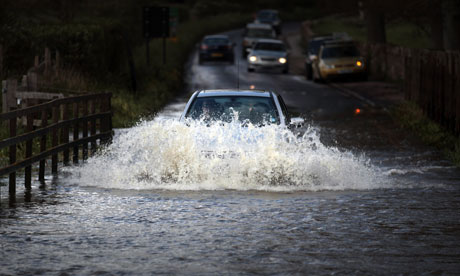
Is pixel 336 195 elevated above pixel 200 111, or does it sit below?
below

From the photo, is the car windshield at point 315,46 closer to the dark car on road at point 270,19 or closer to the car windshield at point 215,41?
the car windshield at point 215,41

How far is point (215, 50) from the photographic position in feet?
211

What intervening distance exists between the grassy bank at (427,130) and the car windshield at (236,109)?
4063 millimetres

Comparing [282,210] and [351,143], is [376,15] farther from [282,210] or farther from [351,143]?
[282,210]

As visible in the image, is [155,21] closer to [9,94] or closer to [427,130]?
[9,94]

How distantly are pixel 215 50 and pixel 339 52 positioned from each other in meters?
16.8

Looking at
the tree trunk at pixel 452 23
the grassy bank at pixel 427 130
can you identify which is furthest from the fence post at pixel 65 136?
the tree trunk at pixel 452 23

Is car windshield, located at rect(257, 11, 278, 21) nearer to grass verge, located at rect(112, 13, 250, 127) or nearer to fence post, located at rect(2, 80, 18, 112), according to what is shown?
grass verge, located at rect(112, 13, 250, 127)

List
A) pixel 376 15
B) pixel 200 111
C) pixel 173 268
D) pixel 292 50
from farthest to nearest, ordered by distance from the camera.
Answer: pixel 292 50, pixel 376 15, pixel 200 111, pixel 173 268

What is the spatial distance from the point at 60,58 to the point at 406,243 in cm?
2443

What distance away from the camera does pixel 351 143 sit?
2261 cm

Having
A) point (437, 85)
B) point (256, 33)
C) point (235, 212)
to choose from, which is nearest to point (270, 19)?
point (256, 33)

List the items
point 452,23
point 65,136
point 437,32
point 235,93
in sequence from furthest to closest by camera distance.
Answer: point 437,32 < point 452,23 < point 65,136 < point 235,93

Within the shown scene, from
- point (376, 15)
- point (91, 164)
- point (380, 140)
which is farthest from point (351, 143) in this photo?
point (376, 15)
